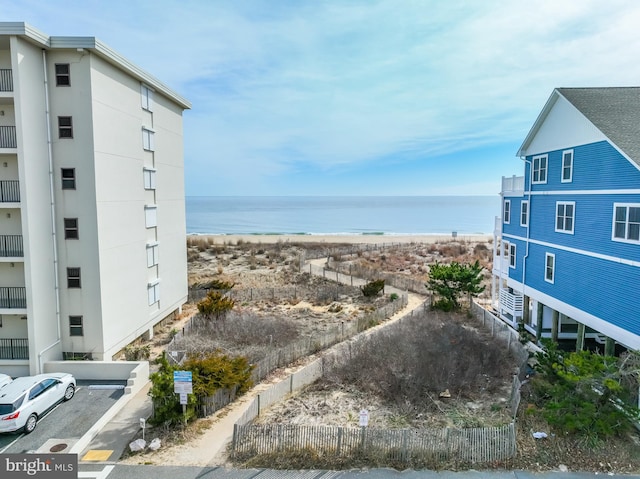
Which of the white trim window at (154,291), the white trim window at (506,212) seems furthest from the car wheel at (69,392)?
the white trim window at (506,212)

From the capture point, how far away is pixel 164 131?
25375mm

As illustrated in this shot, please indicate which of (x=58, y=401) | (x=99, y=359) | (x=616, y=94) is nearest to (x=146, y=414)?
Result: (x=58, y=401)

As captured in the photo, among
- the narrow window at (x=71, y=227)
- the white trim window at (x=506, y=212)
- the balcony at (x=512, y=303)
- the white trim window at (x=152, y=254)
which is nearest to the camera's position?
the narrow window at (x=71, y=227)

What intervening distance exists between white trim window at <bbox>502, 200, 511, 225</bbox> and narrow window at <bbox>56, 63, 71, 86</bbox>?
23327 millimetres

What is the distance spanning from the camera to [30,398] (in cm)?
1416

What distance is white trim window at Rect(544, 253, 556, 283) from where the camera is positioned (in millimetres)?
20047

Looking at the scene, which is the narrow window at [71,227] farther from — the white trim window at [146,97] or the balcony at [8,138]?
the white trim window at [146,97]

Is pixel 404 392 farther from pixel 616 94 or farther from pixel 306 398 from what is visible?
pixel 616 94

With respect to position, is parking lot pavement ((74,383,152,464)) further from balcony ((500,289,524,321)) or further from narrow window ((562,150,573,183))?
narrow window ((562,150,573,183))

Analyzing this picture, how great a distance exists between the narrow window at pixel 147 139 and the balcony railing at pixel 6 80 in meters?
6.22

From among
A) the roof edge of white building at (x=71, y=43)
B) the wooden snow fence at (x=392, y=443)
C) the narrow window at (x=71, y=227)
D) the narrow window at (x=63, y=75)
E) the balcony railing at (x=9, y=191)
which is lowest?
the wooden snow fence at (x=392, y=443)

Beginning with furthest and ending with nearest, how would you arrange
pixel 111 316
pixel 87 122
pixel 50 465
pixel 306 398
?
pixel 111 316 < pixel 87 122 < pixel 306 398 < pixel 50 465

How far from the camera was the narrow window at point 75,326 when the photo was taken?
18.6 m

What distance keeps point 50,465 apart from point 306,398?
8.01 metres
